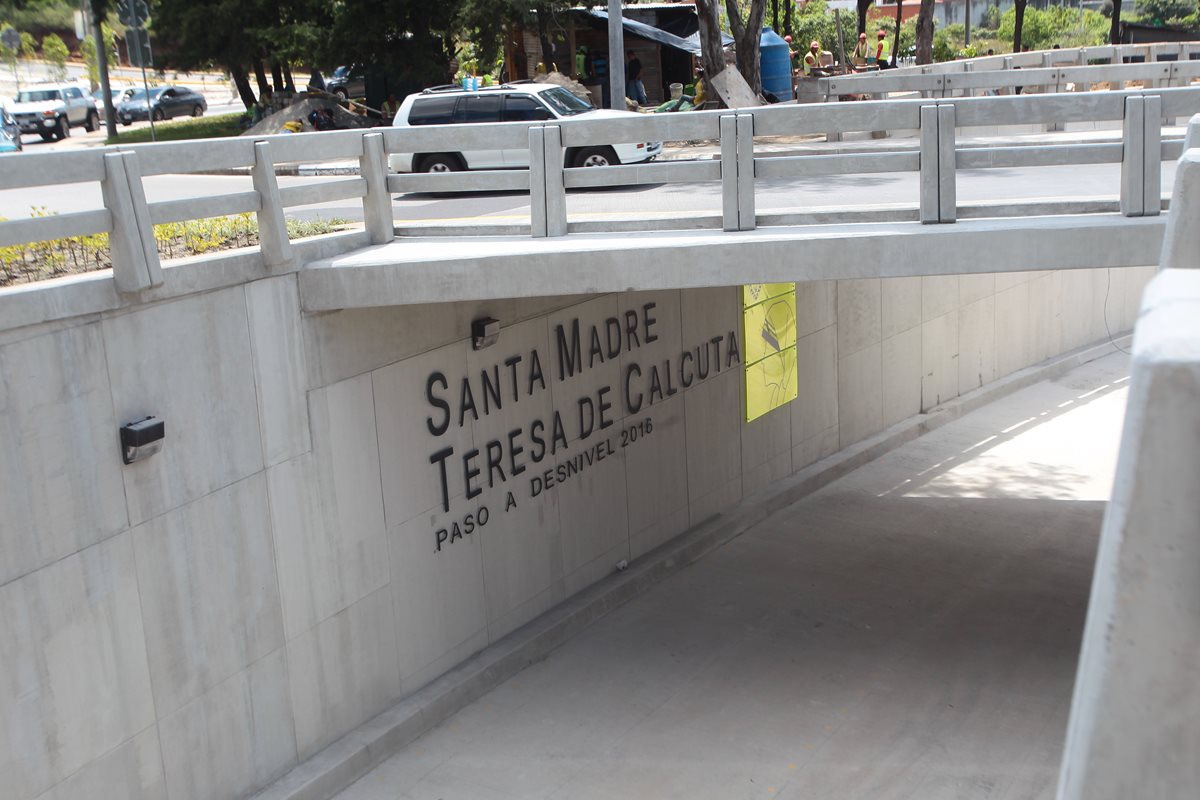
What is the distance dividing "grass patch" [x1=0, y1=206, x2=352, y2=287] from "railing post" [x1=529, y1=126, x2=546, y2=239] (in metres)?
1.67

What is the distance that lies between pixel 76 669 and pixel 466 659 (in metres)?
3.91

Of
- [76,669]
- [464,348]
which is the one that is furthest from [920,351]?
[76,669]

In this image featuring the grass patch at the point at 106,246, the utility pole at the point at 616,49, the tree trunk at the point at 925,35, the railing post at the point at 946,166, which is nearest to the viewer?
the grass patch at the point at 106,246

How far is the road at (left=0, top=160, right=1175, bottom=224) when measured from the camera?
1080cm

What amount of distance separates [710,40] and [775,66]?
30.4 ft

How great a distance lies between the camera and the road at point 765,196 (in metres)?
10.8

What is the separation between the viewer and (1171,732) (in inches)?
104

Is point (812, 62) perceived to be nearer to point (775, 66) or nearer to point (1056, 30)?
point (775, 66)

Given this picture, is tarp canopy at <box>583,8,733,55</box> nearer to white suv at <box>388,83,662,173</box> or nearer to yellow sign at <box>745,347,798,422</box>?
white suv at <box>388,83,662,173</box>

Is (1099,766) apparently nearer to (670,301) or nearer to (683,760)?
(683,760)

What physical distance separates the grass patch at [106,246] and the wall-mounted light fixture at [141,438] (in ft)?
3.28

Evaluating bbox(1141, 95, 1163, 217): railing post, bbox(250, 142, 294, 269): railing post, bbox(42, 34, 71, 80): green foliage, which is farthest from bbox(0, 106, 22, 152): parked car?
bbox(42, 34, 71, 80): green foliage

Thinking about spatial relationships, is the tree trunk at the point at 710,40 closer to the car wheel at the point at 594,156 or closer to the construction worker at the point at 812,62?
the construction worker at the point at 812,62

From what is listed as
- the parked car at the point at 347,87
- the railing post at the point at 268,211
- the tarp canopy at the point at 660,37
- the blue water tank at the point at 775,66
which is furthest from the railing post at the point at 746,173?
the tarp canopy at the point at 660,37
